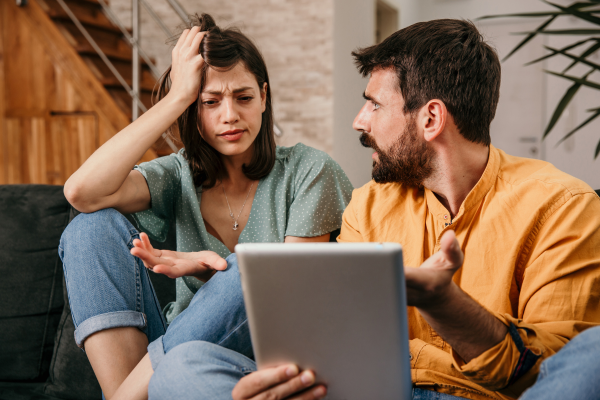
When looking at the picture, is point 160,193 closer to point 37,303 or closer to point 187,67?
point 187,67

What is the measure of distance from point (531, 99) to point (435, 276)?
510 centimetres

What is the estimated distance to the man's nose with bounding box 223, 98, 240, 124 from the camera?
1382 mm

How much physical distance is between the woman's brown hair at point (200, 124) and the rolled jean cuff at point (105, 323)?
0.48m

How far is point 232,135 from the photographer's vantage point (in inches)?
55.7

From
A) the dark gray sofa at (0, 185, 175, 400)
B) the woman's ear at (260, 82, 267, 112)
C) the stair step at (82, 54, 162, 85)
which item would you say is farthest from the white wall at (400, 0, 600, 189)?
the dark gray sofa at (0, 185, 175, 400)

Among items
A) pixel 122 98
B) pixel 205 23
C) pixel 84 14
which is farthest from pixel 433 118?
pixel 84 14

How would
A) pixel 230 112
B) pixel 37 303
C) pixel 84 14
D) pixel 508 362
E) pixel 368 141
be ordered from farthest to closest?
pixel 84 14, pixel 37 303, pixel 230 112, pixel 368 141, pixel 508 362

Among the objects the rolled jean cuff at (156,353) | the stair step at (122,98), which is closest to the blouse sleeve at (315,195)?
the rolled jean cuff at (156,353)

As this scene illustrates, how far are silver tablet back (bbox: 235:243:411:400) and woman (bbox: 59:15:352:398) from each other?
40 centimetres

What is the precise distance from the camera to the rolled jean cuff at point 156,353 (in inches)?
39.8

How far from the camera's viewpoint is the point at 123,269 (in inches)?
46.1

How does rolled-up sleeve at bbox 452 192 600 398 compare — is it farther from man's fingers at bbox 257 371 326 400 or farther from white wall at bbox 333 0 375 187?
white wall at bbox 333 0 375 187

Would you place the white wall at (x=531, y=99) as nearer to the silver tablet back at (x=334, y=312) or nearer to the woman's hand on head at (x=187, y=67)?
the woman's hand on head at (x=187, y=67)

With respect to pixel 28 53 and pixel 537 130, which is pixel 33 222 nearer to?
pixel 28 53
